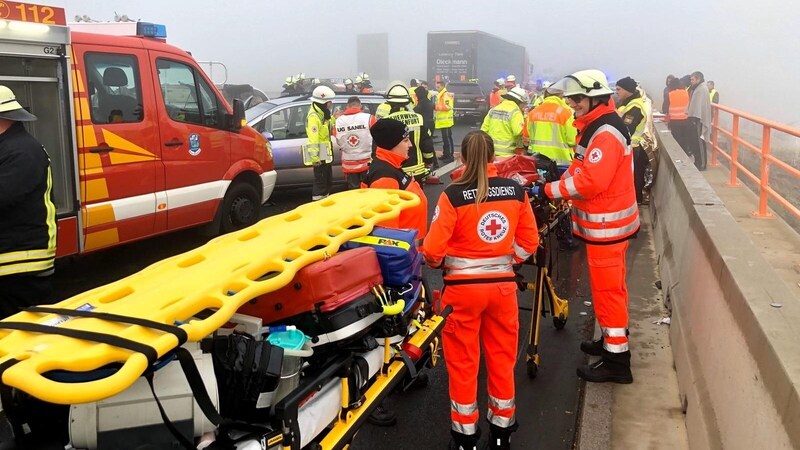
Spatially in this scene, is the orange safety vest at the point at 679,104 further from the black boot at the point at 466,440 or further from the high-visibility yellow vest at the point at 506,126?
the black boot at the point at 466,440

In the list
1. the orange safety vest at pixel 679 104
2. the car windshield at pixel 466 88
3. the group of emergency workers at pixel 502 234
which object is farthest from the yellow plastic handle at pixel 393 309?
the car windshield at pixel 466 88

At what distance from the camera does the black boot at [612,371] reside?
419 cm

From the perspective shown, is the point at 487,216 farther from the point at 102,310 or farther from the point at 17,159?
the point at 17,159

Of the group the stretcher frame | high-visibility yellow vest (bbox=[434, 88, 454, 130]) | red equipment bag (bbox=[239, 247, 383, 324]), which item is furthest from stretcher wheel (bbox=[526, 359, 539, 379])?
high-visibility yellow vest (bbox=[434, 88, 454, 130])

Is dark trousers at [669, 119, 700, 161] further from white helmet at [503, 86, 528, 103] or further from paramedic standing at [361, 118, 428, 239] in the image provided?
paramedic standing at [361, 118, 428, 239]

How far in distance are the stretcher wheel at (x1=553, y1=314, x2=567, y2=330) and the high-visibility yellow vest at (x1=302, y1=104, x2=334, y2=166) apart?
16.5 ft

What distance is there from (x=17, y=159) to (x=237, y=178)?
163 inches

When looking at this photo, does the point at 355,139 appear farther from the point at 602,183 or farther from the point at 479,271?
the point at 479,271

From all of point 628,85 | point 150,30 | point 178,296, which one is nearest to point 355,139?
point 150,30

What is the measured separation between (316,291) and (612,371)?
2.53 meters

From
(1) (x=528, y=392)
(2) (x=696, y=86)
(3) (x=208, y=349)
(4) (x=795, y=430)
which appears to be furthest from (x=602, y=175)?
(2) (x=696, y=86)

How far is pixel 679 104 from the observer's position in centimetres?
1336

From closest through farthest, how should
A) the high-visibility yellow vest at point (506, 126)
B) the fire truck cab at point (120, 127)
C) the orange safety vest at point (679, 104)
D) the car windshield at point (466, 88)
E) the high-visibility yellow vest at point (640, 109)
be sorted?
the fire truck cab at point (120, 127)
the high-visibility yellow vest at point (640, 109)
the high-visibility yellow vest at point (506, 126)
the orange safety vest at point (679, 104)
the car windshield at point (466, 88)

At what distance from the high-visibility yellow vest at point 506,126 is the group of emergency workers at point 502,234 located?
4105mm
